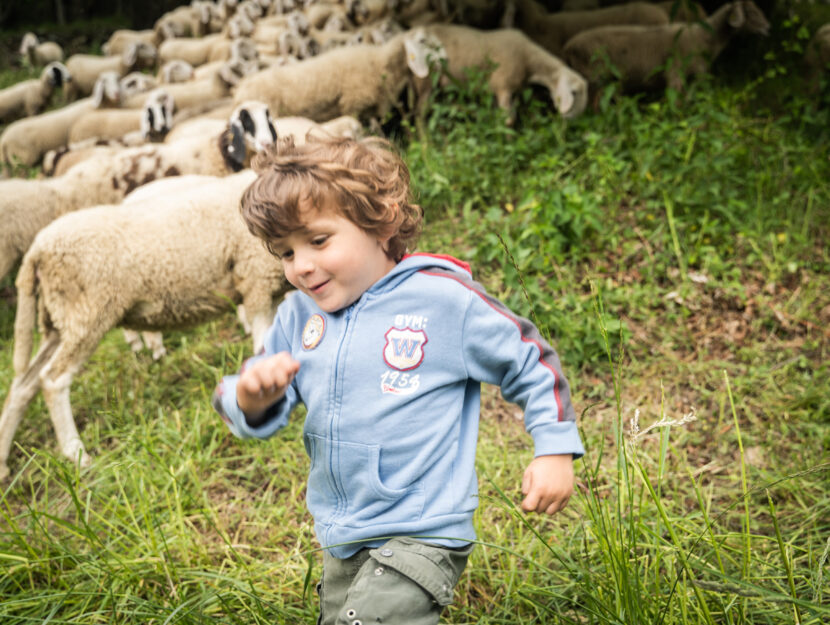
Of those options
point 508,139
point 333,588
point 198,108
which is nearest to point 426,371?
point 333,588

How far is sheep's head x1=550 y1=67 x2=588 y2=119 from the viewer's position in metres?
5.75

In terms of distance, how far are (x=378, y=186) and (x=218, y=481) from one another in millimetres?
1948

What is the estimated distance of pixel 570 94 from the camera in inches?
229

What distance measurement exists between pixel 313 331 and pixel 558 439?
66 cm

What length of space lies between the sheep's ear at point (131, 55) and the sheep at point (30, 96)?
109cm

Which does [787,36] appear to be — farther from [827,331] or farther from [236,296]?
[236,296]

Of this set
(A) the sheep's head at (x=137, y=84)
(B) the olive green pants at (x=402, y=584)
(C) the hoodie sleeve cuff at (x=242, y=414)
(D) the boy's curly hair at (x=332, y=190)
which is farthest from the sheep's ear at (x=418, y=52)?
(B) the olive green pants at (x=402, y=584)

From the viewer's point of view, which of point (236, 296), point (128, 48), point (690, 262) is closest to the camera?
point (236, 296)

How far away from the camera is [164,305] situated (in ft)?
11.2

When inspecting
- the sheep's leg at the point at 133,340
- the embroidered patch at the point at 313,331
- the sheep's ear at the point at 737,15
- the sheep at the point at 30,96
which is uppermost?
the embroidered patch at the point at 313,331

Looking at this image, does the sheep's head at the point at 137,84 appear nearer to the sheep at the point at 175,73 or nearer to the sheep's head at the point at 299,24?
the sheep at the point at 175,73

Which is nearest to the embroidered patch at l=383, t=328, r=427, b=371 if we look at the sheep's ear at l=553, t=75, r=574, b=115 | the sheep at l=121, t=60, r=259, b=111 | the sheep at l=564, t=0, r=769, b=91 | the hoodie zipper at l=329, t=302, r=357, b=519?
the hoodie zipper at l=329, t=302, r=357, b=519

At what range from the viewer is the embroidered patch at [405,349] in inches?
64.1

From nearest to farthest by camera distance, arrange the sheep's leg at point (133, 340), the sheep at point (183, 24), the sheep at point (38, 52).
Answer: the sheep's leg at point (133, 340)
the sheep at point (183, 24)
the sheep at point (38, 52)
